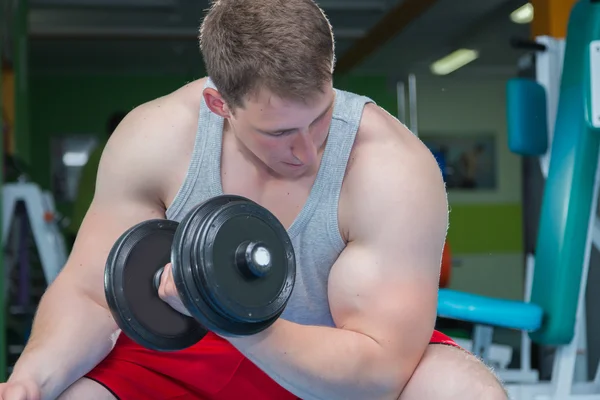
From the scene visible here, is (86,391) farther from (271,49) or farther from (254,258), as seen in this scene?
(271,49)

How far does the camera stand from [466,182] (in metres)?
8.62

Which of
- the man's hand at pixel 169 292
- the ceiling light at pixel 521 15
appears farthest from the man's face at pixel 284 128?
the ceiling light at pixel 521 15

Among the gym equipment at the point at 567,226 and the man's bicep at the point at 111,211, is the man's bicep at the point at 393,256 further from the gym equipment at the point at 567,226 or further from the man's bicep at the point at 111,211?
the gym equipment at the point at 567,226

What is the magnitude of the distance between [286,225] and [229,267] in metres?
0.30

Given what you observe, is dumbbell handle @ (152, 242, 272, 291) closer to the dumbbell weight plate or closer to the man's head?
the dumbbell weight plate

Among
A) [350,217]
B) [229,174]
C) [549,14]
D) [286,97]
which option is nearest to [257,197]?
[229,174]

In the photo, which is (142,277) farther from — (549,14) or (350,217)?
(549,14)

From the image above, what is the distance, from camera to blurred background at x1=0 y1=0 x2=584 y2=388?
6574mm

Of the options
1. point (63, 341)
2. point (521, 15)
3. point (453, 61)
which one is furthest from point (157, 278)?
point (453, 61)


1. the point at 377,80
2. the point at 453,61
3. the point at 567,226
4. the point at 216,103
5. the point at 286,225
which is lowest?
the point at 377,80

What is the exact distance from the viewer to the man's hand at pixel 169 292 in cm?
106

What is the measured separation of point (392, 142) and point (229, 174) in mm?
277

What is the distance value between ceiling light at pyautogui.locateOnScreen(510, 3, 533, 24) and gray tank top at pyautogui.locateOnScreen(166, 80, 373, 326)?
5.37 m

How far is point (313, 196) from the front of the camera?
1.26 metres
